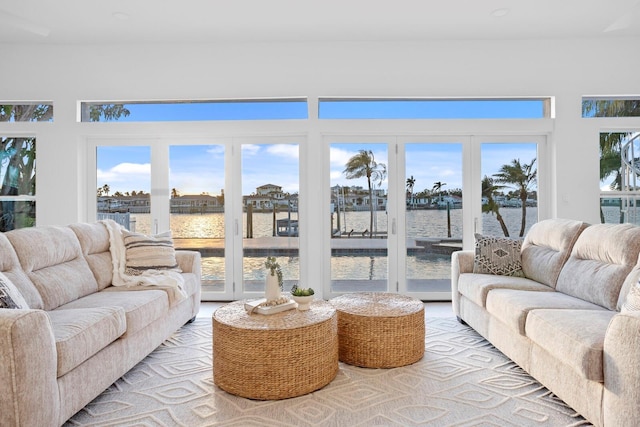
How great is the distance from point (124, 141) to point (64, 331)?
328cm

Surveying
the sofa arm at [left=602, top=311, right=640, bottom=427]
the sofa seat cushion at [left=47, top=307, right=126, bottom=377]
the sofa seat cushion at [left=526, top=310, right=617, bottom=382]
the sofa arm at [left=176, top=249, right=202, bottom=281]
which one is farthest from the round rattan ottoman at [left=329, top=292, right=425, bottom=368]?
the sofa arm at [left=176, top=249, right=202, bottom=281]

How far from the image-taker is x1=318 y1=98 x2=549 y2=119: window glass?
15.5ft

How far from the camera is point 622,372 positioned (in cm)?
173

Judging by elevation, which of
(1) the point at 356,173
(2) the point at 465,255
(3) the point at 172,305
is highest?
(1) the point at 356,173

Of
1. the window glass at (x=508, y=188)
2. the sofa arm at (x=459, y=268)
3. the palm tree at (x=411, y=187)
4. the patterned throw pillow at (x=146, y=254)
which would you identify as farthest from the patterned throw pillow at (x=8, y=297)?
the window glass at (x=508, y=188)

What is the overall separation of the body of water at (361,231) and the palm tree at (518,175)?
0.85ft

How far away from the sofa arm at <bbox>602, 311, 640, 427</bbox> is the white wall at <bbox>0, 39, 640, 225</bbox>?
3.24 metres

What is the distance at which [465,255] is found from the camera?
3867 millimetres

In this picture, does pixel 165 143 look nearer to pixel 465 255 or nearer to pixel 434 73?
pixel 434 73

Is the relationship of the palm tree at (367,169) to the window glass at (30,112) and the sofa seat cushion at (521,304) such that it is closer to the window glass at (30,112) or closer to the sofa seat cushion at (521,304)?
the sofa seat cushion at (521,304)

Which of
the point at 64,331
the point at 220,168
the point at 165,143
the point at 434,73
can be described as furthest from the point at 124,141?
the point at 434,73

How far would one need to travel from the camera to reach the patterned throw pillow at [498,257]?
3.67 m

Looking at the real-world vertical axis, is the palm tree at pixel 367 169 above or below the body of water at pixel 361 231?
above

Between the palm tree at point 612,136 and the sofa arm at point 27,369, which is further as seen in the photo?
the palm tree at point 612,136
